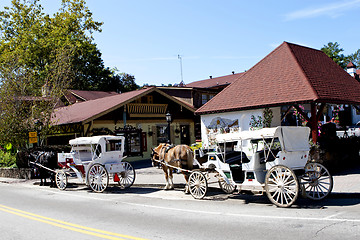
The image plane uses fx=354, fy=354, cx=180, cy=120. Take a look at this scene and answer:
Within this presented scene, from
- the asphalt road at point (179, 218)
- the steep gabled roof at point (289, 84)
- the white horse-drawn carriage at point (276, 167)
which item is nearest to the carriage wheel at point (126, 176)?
the asphalt road at point (179, 218)

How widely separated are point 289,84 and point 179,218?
10169 millimetres

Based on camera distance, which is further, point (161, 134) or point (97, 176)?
point (161, 134)

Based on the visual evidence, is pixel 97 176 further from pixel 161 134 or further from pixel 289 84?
pixel 161 134

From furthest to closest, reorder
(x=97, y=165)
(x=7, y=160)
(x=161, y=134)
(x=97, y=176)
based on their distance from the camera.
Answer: (x=161, y=134) < (x=7, y=160) < (x=97, y=176) < (x=97, y=165)

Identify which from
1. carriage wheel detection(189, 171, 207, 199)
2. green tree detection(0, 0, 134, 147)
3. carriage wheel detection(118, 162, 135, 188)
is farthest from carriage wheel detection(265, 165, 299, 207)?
green tree detection(0, 0, 134, 147)

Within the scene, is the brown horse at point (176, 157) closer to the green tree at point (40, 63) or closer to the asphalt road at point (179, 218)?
the asphalt road at point (179, 218)

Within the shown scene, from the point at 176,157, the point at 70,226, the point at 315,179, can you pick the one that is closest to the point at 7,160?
the point at 176,157

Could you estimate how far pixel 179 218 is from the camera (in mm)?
8742

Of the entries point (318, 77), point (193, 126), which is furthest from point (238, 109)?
point (193, 126)

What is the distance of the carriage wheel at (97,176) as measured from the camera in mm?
13752

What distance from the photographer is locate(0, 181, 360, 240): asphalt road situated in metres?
7.07

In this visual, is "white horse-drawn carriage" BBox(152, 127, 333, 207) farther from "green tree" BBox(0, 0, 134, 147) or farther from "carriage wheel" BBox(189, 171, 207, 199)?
"green tree" BBox(0, 0, 134, 147)

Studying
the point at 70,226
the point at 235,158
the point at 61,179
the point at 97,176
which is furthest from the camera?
the point at 61,179

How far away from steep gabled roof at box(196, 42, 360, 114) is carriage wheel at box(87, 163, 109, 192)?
24.5 feet
